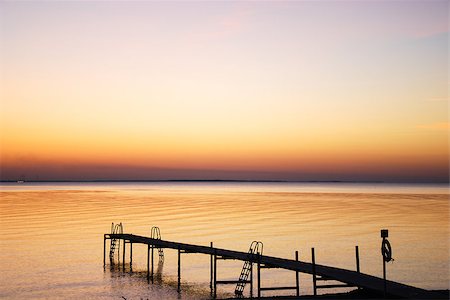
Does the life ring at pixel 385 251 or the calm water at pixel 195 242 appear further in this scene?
the calm water at pixel 195 242

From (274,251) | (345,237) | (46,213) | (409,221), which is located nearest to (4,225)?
(46,213)

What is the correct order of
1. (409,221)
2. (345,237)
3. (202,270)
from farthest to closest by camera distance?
1. (409,221)
2. (345,237)
3. (202,270)

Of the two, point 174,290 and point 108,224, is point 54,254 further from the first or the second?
point 108,224

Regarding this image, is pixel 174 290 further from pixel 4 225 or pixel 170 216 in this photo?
pixel 170 216

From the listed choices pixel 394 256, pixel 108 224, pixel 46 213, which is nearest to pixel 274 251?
pixel 394 256

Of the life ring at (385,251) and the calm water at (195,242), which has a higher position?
the life ring at (385,251)

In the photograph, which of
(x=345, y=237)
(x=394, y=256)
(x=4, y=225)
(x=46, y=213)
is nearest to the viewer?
(x=394, y=256)

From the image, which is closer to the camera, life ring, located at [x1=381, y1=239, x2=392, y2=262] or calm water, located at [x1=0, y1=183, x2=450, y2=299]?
life ring, located at [x1=381, y1=239, x2=392, y2=262]

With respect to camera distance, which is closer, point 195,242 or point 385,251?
point 385,251

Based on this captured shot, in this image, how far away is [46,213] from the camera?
271 ft

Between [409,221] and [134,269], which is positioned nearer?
[134,269]

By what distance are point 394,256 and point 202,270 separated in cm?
1653

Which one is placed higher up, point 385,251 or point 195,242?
point 385,251

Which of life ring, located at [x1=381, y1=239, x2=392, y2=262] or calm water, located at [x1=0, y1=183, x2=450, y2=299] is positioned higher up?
life ring, located at [x1=381, y1=239, x2=392, y2=262]
